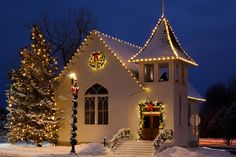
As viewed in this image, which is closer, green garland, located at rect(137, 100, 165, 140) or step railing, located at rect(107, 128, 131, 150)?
step railing, located at rect(107, 128, 131, 150)

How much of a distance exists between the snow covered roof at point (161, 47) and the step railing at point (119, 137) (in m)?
5.09

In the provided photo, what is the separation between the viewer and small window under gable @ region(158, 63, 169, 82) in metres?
37.2

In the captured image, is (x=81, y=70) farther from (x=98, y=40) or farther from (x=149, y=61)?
(x=149, y=61)

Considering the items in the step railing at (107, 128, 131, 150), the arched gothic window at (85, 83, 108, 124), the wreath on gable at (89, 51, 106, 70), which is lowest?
the step railing at (107, 128, 131, 150)

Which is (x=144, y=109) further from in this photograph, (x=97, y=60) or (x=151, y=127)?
(x=97, y=60)

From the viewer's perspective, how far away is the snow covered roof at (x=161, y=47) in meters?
36.5

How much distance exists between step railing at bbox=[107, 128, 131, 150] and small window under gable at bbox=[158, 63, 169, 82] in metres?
4.40

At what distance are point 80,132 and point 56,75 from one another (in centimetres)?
488

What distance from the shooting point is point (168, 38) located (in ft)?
124

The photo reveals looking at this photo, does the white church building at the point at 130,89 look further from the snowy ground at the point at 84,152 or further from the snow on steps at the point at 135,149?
the snowy ground at the point at 84,152

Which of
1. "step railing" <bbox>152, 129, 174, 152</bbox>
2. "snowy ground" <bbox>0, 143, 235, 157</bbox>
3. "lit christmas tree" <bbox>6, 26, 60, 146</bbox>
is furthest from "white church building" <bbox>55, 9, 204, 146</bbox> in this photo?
"snowy ground" <bbox>0, 143, 235, 157</bbox>

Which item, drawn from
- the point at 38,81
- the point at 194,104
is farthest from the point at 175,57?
the point at 38,81

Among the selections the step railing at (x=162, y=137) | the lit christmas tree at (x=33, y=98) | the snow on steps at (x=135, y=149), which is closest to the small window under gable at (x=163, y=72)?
the step railing at (x=162, y=137)

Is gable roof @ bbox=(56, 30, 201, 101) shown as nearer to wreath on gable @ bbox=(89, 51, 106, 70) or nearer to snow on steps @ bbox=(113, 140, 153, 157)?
wreath on gable @ bbox=(89, 51, 106, 70)
